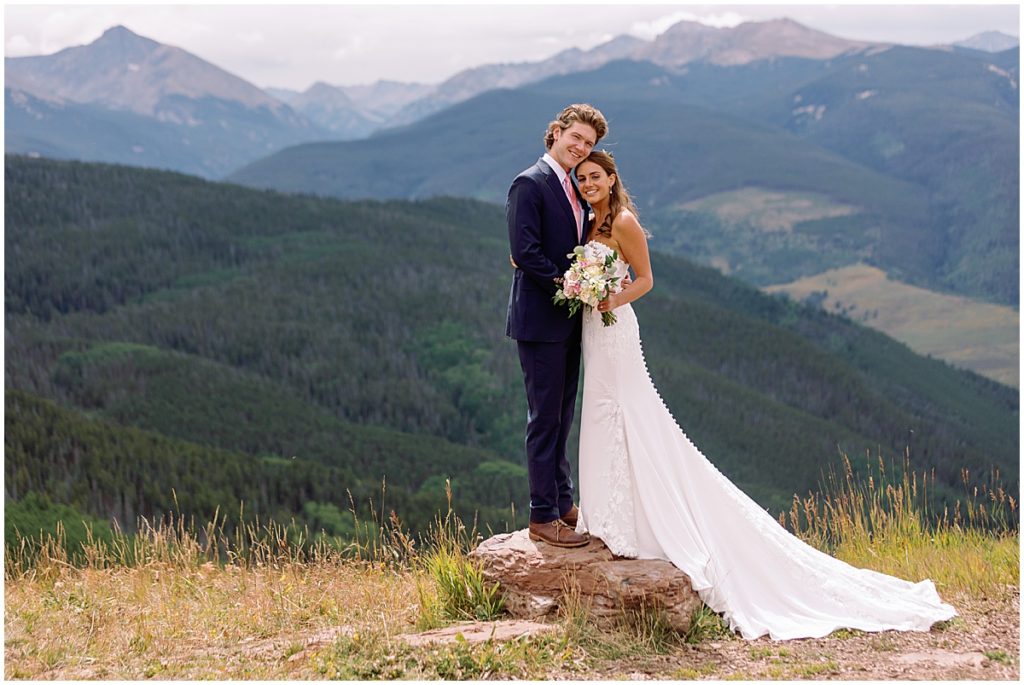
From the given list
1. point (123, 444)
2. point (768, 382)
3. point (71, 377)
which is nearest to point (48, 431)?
point (123, 444)

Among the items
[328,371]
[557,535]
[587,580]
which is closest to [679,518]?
[587,580]

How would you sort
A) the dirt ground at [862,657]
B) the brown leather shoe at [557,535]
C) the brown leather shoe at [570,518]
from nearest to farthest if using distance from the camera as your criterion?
1. the dirt ground at [862,657]
2. the brown leather shoe at [557,535]
3. the brown leather shoe at [570,518]

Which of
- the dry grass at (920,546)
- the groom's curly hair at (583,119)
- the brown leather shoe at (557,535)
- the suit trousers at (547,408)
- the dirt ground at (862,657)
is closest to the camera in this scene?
the dirt ground at (862,657)

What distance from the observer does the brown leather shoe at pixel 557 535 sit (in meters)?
9.65

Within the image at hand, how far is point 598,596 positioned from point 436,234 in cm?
14995

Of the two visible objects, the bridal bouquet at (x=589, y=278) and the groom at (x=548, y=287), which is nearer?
the bridal bouquet at (x=589, y=278)

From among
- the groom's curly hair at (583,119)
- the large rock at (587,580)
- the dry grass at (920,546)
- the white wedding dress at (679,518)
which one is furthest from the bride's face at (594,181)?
the dry grass at (920,546)

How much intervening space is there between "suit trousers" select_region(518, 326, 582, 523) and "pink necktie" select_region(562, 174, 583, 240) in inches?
35.3

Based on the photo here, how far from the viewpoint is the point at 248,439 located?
7912 centimetres

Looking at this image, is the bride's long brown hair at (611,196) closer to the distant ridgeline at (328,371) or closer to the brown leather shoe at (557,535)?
the brown leather shoe at (557,535)

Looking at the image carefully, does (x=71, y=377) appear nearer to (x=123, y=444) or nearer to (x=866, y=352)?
(x=123, y=444)

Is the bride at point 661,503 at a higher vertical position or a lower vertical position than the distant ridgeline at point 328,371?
higher

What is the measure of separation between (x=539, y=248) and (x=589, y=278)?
60 centimetres

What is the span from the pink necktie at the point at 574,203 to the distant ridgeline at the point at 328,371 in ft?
109
